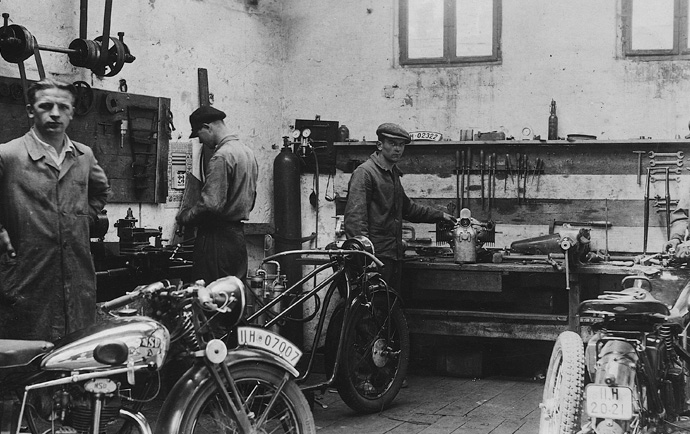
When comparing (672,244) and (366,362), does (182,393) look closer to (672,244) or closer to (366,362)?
(366,362)

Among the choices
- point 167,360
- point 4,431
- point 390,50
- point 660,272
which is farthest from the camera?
point 390,50

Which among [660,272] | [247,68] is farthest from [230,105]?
[660,272]

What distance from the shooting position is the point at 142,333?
3195mm

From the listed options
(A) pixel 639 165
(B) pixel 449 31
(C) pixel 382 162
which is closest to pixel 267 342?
(C) pixel 382 162

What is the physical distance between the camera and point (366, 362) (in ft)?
18.1

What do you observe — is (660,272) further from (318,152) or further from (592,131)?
(318,152)

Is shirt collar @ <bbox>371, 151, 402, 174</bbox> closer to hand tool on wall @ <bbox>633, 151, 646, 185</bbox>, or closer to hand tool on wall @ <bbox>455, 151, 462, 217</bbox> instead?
hand tool on wall @ <bbox>455, 151, 462, 217</bbox>

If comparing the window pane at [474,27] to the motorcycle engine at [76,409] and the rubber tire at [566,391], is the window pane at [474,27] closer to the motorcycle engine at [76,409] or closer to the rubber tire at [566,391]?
the rubber tire at [566,391]

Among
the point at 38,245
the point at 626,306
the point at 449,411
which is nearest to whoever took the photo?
the point at 626,306

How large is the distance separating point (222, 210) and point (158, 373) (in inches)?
86.6

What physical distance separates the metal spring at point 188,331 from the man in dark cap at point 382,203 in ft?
9.53

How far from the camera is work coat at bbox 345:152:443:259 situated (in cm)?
623

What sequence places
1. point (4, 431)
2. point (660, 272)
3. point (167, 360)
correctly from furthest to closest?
point (660, 272)
point (167, 360)
point (4, 431)

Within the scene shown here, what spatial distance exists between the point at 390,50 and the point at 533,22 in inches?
49.8
